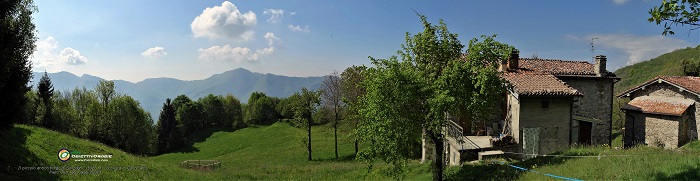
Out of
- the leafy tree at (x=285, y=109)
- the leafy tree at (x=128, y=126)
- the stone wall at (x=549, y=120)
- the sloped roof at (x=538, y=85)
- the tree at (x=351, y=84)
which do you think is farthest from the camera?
the leafy tree at (x=285, y=109)

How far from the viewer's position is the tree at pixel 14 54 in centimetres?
1357

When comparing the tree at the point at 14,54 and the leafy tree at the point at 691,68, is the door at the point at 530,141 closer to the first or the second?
the tree at the point at 14,54

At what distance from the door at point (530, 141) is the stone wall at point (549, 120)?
0.82 feet

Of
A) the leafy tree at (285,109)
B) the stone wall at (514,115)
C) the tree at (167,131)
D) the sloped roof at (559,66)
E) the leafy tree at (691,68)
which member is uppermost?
the leafy tree at (691,68)

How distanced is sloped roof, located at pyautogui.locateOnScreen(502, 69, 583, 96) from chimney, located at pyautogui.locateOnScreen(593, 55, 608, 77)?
6.40 metres

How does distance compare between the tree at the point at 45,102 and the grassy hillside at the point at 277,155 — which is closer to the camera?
the grassy hillside at the point at 277,155

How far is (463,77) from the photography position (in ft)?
47.0

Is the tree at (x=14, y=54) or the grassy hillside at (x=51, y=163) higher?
the tree at (x=14, y=54)

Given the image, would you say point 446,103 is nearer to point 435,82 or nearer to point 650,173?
point 435,82

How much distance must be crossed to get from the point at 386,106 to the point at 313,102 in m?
31.2

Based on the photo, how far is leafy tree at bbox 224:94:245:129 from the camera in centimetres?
9034

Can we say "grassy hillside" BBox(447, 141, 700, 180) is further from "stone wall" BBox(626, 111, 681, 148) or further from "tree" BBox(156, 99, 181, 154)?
"tree" BBox(156, 99, 181, 154)

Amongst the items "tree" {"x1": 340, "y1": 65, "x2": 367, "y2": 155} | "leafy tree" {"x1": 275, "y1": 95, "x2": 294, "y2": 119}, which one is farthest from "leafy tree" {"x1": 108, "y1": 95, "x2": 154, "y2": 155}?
"leafy tree" {"x1": 275, "y1": 95, "x2": 294, "y2": 119}

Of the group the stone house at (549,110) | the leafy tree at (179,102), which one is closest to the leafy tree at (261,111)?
the leafy tree at (179,102)
